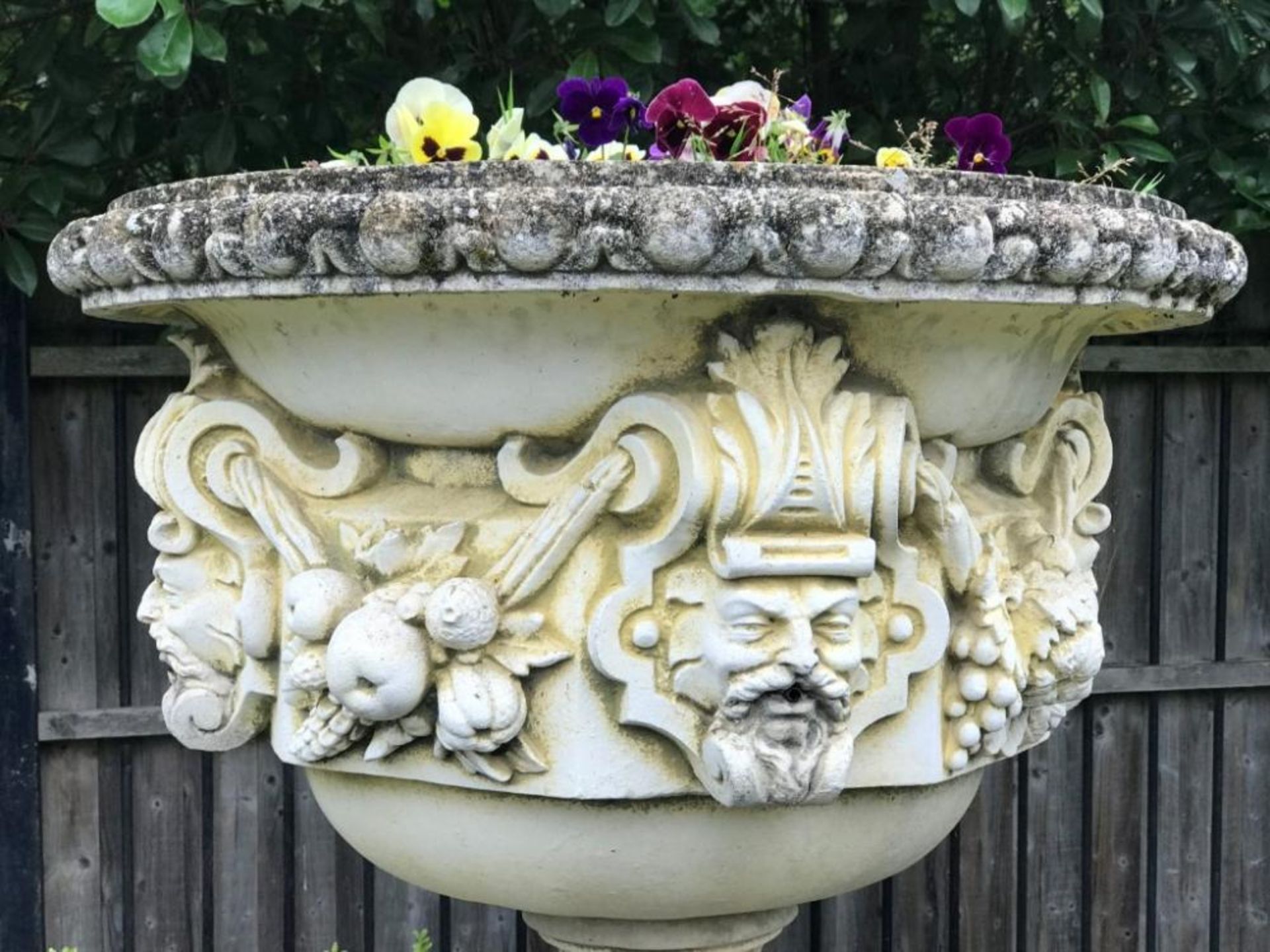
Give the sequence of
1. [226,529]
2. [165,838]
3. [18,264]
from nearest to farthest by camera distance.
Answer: [226,529] < [18,264] < [165,838]

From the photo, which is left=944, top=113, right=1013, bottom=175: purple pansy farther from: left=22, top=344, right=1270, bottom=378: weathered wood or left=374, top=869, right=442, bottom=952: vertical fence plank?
left=374, top=869, right=442, bottom=952: vertical fence plank

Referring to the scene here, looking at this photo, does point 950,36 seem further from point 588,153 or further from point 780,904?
point 780,904

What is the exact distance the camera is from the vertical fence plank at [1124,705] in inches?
115

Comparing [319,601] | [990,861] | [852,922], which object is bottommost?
[852,922]

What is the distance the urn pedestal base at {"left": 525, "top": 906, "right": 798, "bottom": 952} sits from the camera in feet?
5.17

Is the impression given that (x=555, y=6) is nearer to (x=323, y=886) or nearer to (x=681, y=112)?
(x=681, y=112)

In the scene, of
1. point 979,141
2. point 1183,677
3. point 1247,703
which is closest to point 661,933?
point 979,141

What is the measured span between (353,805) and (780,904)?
48 cm

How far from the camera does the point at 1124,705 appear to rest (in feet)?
9.86

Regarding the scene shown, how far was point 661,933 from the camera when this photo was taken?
5.16 ft

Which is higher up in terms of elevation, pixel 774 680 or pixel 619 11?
pixel 619 11

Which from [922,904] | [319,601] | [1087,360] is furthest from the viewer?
[922,904]

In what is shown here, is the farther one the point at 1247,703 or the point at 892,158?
the point at 1247,703

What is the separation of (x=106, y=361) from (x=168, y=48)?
3.20 ft
